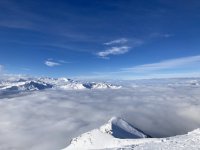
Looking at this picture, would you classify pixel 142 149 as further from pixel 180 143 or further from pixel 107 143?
pixel 107 143

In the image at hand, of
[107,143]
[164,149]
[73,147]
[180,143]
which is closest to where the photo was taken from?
[164,149]

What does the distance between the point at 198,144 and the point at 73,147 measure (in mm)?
139344

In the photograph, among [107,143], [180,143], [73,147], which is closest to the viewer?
[180,143]

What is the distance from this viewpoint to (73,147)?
194375 mm

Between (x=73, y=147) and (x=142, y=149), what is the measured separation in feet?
448

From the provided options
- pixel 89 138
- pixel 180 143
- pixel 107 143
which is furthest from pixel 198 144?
pixel 89 138

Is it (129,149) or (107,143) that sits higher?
(129,149)

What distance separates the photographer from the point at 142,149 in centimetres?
6544

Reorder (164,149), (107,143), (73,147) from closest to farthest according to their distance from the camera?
(164,149) → (107,143) → (73,147)

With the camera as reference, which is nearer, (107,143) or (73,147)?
(107,143)

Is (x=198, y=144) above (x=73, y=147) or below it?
above

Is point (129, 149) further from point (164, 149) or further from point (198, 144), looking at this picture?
point (198, 144)

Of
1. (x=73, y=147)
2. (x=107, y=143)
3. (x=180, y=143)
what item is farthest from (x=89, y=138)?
(x=180, y=143)

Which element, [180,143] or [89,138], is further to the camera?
[89,138]
